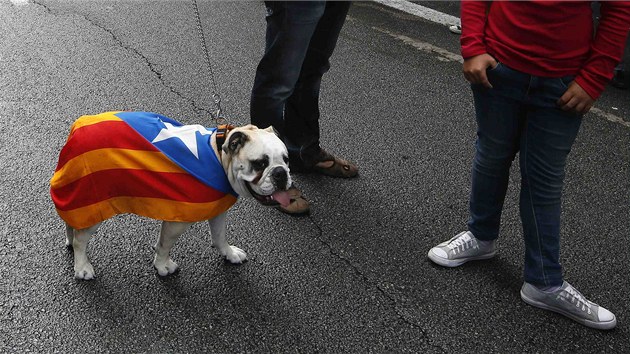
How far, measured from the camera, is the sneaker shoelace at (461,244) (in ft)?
10.1

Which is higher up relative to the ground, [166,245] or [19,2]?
[166,245]

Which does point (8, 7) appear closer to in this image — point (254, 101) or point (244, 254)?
point (254, 101)

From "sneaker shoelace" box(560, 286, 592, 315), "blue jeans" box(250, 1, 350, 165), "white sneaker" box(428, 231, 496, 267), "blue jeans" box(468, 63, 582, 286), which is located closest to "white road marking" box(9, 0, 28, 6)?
"blue jeans" box(250, 1, 350, 165)

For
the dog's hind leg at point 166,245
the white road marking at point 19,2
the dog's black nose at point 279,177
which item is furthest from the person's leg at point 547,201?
the white road marking at point 19,2

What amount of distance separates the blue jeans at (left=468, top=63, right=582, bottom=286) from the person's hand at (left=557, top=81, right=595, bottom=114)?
0.16ft

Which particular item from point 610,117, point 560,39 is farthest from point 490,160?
point 610,117

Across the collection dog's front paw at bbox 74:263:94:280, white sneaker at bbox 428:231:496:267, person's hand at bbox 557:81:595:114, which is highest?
person's hand at bbox 557:81:595:114

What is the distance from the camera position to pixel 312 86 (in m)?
3.59

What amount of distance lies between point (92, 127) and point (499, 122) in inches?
66.0

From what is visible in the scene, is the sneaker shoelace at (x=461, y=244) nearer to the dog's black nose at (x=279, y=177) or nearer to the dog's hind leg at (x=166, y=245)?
the dog's black nose at (x=279, y=177)

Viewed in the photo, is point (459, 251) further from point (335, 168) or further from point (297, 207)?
point (335, 168)

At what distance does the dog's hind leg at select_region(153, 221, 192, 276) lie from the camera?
104 inches

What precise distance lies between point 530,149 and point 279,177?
1.04 m

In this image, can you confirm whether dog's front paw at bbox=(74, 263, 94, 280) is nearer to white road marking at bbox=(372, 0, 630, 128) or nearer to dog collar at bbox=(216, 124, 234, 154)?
dog collar at bbox=(216, 124, 234, 154)
